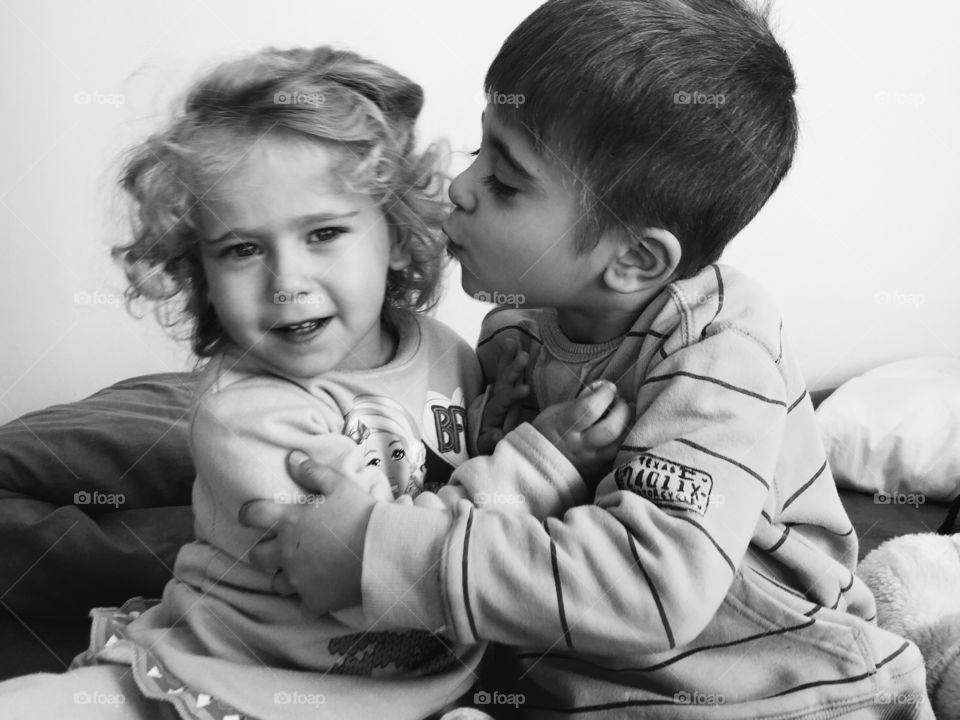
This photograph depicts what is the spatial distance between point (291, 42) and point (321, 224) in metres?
1.11

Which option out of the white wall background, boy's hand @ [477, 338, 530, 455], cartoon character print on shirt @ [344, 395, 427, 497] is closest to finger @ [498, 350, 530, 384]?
boy's hand @ [477, 338, 530, 455]

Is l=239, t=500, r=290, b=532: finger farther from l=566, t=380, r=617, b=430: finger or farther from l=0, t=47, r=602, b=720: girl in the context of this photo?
l=566, t=380, r=617, b=430: finger

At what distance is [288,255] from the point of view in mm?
940

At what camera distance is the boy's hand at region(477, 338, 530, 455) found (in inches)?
41.9

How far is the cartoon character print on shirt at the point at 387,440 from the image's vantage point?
1006mm

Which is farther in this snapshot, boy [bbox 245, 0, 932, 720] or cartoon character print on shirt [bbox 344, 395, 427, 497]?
cartoon character print on shirt [bbox 344, 395, 427, 497]

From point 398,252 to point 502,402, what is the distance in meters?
0.20

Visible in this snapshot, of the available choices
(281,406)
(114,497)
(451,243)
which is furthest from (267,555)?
(114,497)

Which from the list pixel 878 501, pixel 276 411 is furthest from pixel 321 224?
pixel 878 501

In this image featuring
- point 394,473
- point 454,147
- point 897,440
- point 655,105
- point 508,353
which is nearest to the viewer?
point 655,105

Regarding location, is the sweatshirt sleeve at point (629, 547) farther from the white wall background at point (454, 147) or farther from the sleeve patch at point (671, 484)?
the white wall background at point (454, 147)

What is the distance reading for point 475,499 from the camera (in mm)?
880

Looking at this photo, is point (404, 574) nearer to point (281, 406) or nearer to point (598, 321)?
point (281, 406)

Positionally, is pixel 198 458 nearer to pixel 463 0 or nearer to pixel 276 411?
pixel 276 411
